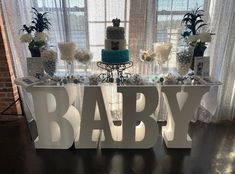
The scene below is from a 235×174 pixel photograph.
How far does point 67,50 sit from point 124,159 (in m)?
1.20

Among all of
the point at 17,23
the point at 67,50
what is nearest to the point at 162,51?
the point at 67,50

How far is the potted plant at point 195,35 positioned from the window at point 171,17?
0.11 meters

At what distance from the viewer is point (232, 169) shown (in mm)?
2104

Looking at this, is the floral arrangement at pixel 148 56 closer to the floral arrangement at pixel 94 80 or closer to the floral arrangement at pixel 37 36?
the floral arrangement at pixel 94 80

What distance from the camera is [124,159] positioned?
2.25 metres

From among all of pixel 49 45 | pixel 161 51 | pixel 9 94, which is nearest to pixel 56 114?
pixel 49 45

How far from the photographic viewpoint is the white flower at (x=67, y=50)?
2297 mm

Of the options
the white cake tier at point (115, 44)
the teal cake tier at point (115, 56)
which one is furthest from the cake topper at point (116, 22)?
the teal cake tier at point (115, 56)

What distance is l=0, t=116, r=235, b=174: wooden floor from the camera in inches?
83.0

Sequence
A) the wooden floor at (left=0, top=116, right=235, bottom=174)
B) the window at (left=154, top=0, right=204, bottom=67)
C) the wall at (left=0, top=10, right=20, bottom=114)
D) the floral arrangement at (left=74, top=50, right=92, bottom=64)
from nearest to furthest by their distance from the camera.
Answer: the wooden floor at (left=0, top=116, right=235, bottom=174)
the floral arrangement at (left=74, top=50, right=92, bottom=64)
the window at (left=154, top=0, right=204, bottom=67)
the wall at (left=0, top=10, right=20, bottom=114)

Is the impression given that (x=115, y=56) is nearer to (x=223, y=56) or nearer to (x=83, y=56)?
(x=83, y=56)

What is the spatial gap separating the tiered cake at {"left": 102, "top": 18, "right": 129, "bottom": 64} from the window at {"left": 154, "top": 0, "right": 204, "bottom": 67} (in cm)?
56

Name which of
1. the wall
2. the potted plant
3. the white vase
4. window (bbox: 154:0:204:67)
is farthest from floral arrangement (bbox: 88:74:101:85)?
the wall

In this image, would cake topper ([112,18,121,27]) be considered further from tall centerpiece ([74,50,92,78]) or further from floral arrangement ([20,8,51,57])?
floral arrangement ([20,8,51,57])
